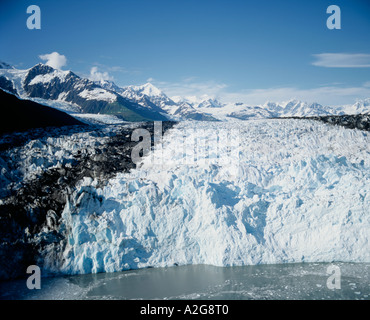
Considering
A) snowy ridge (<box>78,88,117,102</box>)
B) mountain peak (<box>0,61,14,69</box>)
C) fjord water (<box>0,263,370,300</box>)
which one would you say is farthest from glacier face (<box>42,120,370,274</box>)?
mountain peak (<box>0,61,14,69</box>)

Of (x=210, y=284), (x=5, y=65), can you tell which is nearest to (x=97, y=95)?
(x=5, y=65)

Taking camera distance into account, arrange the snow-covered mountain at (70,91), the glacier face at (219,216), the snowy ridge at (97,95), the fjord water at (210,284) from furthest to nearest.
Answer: the snowy ridge at (97,95) → the snow-covered mountain at (70,91) → the glacier face at (219,216) → the fjord water at (210,284)

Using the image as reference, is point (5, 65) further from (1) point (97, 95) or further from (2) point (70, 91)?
(1) point (97, 95)

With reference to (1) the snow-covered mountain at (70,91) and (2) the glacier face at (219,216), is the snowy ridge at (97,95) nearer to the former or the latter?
(1) the snow-covered mountain at (70,91)

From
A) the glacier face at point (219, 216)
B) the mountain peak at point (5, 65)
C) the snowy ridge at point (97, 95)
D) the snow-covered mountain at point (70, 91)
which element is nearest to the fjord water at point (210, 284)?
the glacier face at point (219, 216)

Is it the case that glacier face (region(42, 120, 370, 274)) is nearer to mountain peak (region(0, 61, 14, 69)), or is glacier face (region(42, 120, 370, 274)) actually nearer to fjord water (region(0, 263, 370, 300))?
fjord water (region(0, 263, 370, 300))
